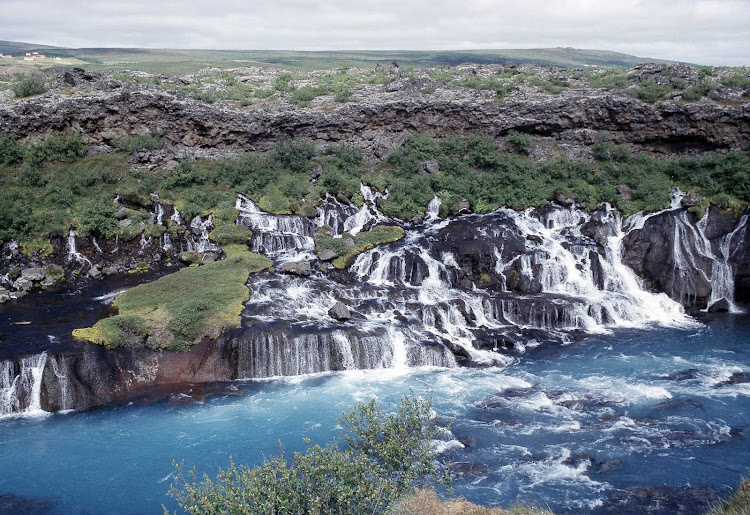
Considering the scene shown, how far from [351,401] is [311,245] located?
50.6ft

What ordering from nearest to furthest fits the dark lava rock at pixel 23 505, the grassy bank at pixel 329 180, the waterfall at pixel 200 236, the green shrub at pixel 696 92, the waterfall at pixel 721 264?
the dark lava rock at pixel 23 505 < the waterfall at pixel 721 264 < the waterfall at pixel 200 236 < the grassy bank at pixel 329 180 < the green shrub at pixel 696 92

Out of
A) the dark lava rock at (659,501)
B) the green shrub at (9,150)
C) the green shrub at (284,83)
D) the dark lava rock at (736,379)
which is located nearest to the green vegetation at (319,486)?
the dark lava rock at (659,501)

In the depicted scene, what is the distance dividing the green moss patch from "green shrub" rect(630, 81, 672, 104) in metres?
22.0

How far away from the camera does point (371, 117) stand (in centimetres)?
4669

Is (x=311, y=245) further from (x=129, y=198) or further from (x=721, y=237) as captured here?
(x=721, y=237)

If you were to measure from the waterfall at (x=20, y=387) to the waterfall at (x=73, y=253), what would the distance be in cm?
1196

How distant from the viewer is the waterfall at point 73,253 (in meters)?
33.7

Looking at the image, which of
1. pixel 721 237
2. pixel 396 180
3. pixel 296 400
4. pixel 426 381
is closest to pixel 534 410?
pixel 426 381

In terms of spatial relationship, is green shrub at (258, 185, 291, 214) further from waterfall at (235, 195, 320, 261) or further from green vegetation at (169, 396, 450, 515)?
green vegetation at (169, 396, 450, 515)

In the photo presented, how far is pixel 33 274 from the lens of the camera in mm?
31734

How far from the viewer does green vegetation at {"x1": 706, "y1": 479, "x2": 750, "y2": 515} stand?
12.8 metres

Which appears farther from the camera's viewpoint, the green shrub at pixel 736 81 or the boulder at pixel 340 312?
the green shrub at pixel 736 81

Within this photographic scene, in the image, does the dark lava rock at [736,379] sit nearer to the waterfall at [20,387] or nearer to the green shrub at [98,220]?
the waterfall at [20,387]

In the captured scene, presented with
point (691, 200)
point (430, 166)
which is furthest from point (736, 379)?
point (430, 166)
